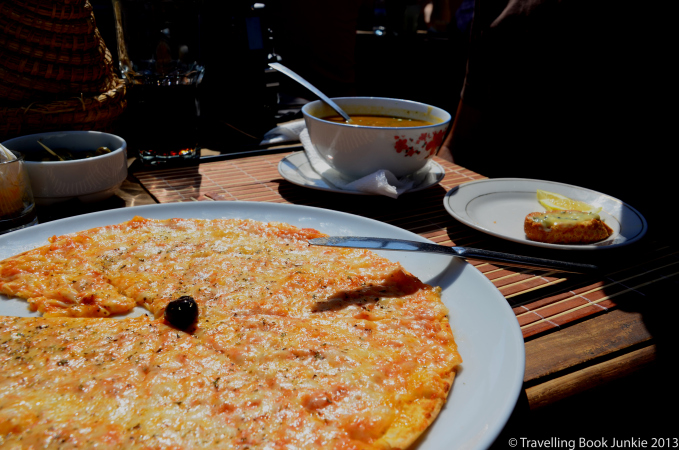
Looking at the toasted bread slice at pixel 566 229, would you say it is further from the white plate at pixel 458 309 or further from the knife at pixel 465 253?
the white plate at pixel 458 309

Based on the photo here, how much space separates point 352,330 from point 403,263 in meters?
0.35

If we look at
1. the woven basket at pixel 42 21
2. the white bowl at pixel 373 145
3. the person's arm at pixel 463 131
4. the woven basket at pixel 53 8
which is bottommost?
the person's arm at pixel 463 131

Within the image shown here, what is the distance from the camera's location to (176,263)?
1.26 m

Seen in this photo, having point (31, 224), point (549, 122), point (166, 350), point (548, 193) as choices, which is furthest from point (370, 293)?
point (549, 122)

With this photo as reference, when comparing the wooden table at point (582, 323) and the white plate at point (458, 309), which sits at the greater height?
the white plate at point (458, 309)

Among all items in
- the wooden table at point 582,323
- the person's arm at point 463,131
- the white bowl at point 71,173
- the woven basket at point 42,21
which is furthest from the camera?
the person's arm at point 463,131

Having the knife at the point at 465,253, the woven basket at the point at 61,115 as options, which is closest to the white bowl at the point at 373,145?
the knife at the point at 465,253

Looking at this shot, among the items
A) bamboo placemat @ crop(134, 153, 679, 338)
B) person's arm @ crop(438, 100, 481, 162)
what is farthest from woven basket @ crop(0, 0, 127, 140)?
person's arm @ crop(438, 100, 481, 162)

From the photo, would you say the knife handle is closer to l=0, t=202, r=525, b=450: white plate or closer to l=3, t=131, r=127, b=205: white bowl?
l=0, t=202, r=525, b=450: white plate

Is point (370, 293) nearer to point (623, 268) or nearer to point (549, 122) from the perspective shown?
point (623, 268)

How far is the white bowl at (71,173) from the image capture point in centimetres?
155

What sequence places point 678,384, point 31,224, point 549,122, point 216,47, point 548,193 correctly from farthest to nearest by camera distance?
point 549,122 < point 216,47 < point 548,193 < point 31,224 < point 678,384

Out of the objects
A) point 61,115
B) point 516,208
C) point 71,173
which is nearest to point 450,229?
point 516,208

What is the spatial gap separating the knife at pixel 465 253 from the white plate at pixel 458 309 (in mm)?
45
